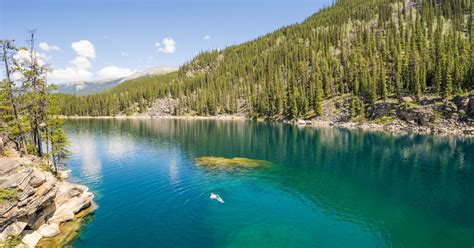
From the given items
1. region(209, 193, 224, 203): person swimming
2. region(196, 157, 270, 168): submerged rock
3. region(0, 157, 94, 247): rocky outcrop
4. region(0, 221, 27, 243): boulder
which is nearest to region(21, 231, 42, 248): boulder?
region(0, 157, 94, 247): rocky outcrop

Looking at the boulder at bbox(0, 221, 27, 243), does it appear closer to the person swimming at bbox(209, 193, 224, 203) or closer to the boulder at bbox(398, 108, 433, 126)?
the person swimming at bbox(209, 193, 224, 203)

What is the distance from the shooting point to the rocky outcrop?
28.6m

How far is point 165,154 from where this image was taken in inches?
3319

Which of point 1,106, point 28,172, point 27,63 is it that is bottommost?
point 28,172

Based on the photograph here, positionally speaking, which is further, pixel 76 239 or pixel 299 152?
pixel 299 152

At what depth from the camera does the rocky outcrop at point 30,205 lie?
28625mm

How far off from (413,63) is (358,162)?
9956 cm

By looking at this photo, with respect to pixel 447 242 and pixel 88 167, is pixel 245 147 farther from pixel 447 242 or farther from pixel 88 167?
pixel 447 242

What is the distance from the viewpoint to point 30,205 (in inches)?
1259

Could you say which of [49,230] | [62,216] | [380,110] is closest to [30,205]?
[49,230]

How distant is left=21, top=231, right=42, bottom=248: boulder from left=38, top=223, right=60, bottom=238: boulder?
0.72 meters

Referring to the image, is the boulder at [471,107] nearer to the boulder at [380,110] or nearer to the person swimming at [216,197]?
the boulder at [380,110]

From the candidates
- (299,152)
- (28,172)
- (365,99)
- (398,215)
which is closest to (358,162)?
(299,152)

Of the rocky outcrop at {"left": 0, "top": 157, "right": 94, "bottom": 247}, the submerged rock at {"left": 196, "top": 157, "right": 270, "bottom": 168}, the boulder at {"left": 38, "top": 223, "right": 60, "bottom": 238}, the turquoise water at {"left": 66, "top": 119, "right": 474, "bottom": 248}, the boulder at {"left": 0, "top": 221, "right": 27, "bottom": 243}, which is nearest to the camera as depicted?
the boulder at {"left": 0, "top": 221, "right": 27, "bottom": 243}
